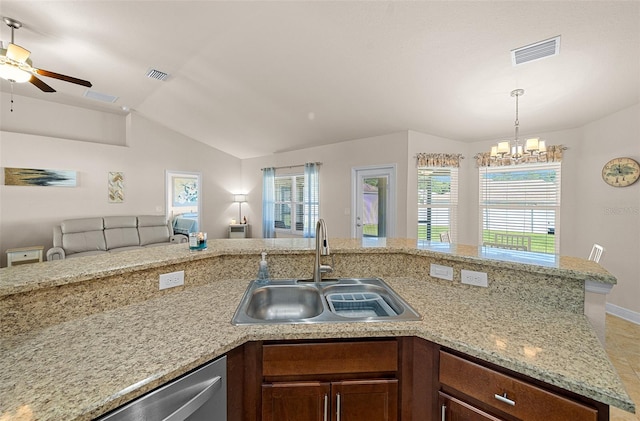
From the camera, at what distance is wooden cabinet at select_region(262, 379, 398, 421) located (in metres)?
1.00

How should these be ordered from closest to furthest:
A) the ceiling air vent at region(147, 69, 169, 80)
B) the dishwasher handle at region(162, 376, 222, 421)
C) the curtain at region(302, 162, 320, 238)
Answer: the dishwasher handle at region(162, 376, 222, 421), the ceiling air vent at region(147, 69, 169, 80), the curtain at region(302, 162, 320, 238)

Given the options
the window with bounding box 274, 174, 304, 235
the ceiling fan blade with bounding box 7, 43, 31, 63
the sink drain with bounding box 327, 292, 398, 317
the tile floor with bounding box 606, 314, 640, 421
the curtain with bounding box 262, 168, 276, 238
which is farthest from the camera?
the curtain with bounding box 262, 168, 276, 238

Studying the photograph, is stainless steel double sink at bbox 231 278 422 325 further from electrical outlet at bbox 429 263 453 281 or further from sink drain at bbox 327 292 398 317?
electrical outlet at bbox 429 263 453 281

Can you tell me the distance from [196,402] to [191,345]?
16 cm

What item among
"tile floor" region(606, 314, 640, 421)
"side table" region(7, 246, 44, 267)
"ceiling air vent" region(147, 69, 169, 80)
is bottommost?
"tile floor" region(606, 314, 640, 421)

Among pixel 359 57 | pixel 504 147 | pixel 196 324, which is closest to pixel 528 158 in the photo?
pixel 504 147

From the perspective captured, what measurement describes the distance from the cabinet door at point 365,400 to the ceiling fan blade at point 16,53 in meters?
3.76

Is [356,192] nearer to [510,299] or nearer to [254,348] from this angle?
[510,299]

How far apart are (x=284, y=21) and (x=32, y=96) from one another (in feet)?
16.7

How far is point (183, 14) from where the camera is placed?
240 centimetres

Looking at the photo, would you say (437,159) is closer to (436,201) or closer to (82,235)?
(436,201)

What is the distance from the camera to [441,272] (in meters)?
1.53

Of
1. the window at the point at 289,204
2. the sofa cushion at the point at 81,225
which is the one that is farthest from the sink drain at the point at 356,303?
the sofa cushion at the point at 81,225

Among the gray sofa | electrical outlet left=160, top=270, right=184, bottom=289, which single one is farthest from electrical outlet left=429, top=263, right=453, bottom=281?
the gray sofa
